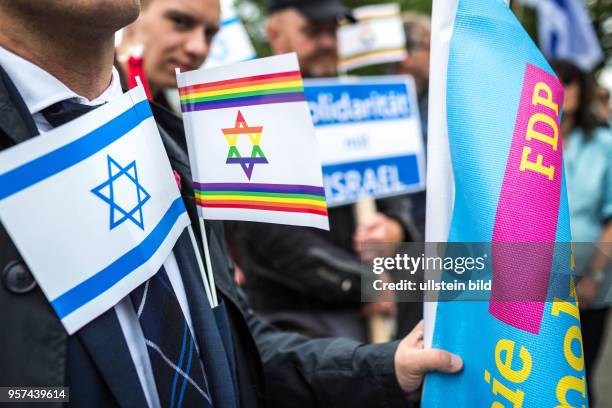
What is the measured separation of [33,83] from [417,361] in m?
0.94

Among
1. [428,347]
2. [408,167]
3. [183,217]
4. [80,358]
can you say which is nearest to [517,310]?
[428,347]

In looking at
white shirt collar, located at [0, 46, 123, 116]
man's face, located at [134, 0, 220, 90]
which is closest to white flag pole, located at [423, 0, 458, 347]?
white shirt collar, located at [0, 46, 123, 116]

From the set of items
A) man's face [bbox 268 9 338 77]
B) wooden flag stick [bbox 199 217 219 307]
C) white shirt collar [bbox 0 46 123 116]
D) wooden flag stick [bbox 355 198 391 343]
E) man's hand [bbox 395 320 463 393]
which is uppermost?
white shirt collar [bbox 0 46 123 116]

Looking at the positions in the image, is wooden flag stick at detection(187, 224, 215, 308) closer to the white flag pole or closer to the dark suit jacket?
the dark suit jacket

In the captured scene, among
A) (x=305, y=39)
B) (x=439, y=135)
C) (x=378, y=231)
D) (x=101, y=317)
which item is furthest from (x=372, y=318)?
(x=101, y=317)

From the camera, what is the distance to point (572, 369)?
124cm

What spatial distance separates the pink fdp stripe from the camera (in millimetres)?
1268

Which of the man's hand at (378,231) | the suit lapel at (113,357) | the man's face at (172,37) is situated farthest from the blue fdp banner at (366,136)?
the suit lapel at (113,357)

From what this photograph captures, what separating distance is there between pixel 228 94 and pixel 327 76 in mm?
2387

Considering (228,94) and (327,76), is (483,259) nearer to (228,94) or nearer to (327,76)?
(228,94)

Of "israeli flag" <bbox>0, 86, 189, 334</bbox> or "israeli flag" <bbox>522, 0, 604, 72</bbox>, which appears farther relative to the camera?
"israeli flag" <bbox>522, 0, 604, 72</bbox>

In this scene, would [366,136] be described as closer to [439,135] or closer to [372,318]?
[372,318]

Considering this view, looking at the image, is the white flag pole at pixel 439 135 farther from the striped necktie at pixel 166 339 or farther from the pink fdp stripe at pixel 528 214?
the striped necktie at pixel 166 339

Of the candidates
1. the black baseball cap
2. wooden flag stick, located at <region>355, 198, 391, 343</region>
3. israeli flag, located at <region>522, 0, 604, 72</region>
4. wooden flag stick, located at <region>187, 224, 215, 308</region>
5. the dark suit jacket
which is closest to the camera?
the dark suit jacket
